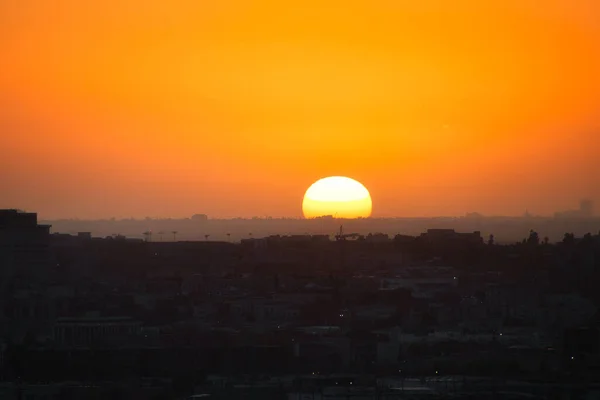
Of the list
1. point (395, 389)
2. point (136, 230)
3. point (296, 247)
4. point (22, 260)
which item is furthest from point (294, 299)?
point (136, 230)

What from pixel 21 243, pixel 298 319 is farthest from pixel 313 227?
pixel 298 319

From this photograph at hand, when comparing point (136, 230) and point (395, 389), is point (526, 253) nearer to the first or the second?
point (395, 389)

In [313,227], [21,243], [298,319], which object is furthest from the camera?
[313,227]

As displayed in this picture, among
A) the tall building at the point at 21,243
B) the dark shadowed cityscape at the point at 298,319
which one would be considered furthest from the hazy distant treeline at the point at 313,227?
the tall building at the point at 21,243

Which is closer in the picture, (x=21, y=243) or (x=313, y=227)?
(x=21, y=243)

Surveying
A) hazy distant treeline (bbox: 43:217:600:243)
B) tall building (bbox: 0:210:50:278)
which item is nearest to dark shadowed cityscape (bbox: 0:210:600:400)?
tall building (bbox: 0:210:50:278)

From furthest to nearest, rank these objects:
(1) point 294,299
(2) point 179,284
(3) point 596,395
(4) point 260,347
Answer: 1. (2) point 179,284
2. (1) point 294,299
3. (4) point 260,347
4. (3) point 596,395

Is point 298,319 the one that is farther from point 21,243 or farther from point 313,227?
point 313,227
